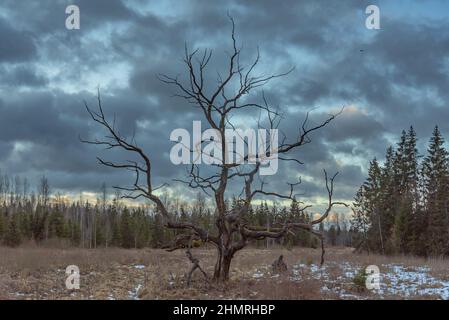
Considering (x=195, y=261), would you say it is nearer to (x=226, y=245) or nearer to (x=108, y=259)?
(x=226, y=245)

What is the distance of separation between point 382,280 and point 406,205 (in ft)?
108

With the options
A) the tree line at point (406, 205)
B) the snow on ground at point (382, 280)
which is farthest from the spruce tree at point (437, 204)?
the snow on ground at point (382, 280)

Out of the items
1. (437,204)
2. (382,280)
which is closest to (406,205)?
(437,204)

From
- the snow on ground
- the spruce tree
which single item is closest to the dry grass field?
the snow on ground

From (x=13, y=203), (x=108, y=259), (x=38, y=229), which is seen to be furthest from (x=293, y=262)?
(x=13, y=203)

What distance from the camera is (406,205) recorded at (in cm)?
4912

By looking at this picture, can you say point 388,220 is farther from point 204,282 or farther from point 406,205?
point 204,282

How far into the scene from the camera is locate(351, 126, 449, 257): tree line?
45.7 metres

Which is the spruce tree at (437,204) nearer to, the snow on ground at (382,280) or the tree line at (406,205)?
the tree line at (406,205)

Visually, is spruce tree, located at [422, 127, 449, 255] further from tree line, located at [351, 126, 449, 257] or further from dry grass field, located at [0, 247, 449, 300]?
dry grass field, located at [0, 247, 449, 300]

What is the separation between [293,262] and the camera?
84.1 feet

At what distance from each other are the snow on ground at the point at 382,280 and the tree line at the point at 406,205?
23.9 metres

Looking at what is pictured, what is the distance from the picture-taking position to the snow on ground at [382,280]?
1573cm
